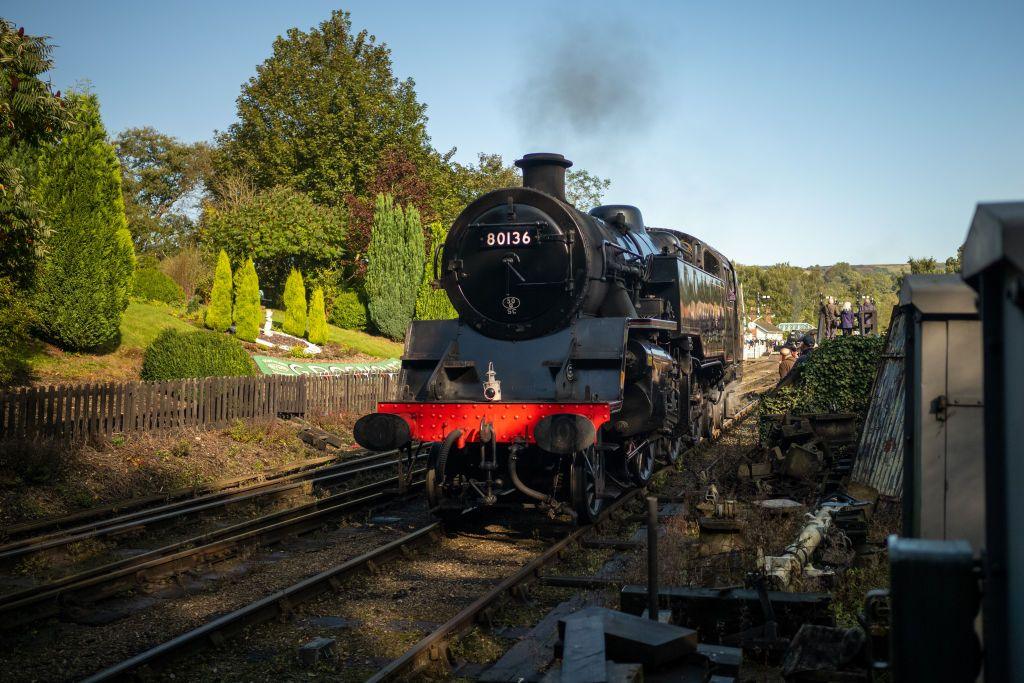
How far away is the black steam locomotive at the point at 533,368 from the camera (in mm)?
7875

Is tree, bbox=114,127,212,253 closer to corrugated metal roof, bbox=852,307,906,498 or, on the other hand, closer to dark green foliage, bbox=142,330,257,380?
dark green foliage, bbox=142,330,257,380

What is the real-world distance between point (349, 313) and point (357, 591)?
30.5m

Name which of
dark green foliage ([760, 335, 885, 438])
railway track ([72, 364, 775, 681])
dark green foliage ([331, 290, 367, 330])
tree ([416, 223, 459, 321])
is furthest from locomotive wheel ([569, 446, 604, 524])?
dark green foliage ([331, 290, 367, 330])

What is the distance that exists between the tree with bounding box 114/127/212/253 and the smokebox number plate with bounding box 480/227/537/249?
47.1 metres

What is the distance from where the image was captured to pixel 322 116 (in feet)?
133

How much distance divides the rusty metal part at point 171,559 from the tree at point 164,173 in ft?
151

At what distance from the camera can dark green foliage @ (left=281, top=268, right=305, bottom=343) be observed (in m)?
30.7

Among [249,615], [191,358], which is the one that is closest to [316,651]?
[249,615]

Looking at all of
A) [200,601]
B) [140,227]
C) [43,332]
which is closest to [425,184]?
[140,227]

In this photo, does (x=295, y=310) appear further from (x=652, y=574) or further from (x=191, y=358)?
(x=652, y=574)

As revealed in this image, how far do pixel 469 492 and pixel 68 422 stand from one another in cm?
637

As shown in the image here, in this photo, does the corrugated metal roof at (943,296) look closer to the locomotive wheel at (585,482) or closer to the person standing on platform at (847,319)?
the locomotive wheel at (585,482)

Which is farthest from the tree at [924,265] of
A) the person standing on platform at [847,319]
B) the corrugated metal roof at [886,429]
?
the corrugated metal roof at [886,429]

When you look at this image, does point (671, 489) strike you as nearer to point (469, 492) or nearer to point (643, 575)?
point (469, 492)
